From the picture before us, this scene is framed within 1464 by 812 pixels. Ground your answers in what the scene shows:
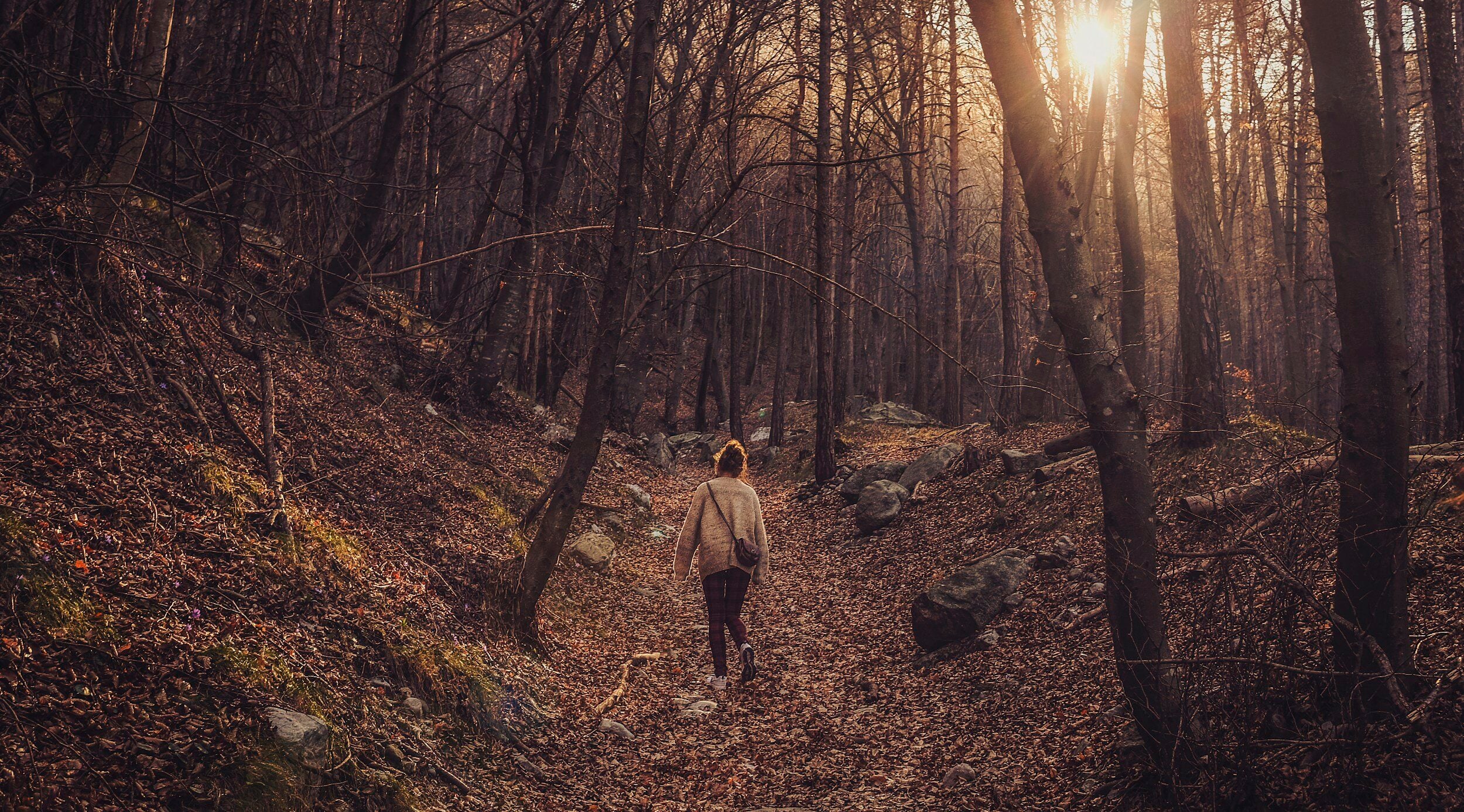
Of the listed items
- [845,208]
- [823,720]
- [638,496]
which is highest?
[845,208]

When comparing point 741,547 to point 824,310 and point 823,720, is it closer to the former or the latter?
point 823,720

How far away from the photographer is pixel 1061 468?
391 inches

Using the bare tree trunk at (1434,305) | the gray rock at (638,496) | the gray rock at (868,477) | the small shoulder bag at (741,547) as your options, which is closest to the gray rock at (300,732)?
the small shoulder bag at (741,547)

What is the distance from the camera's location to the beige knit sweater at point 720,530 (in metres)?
6.96

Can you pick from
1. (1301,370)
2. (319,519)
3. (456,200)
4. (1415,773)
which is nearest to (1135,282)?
(1415,773)

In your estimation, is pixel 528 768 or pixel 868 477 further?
pixel 868 477

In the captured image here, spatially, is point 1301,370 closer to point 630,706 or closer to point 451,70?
point 630,706

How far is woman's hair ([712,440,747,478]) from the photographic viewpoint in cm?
725

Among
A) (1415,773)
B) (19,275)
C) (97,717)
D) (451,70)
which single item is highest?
(451,70)

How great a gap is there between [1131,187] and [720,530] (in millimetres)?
6718

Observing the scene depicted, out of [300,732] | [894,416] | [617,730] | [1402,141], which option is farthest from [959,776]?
[894,416]

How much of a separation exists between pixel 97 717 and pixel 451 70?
23.0 m

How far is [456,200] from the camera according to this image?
2617 cm

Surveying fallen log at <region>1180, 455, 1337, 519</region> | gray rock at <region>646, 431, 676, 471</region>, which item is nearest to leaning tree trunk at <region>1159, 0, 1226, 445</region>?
fallen log at <region>1180, 455, 1337, 519</region>
